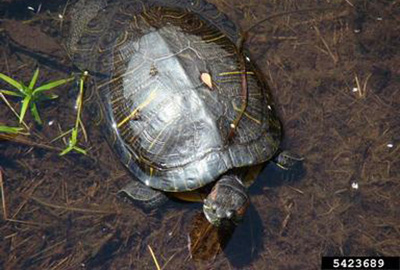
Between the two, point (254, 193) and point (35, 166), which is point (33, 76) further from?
point (254, 193)

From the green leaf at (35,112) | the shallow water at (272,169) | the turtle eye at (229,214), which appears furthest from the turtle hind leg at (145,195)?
the green leaf at (35,112)

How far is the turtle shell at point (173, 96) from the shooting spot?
3951 millimetres

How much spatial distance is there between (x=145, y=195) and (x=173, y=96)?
35.0 inches

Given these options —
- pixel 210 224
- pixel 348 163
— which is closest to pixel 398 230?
pixel 348 163

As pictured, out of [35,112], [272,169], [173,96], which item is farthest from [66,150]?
[272,169]

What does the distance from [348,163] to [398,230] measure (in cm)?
71

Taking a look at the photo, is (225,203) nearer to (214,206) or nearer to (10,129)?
(214,206)

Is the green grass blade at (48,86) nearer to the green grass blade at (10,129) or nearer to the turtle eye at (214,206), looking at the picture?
the green grass blade at (10,129)

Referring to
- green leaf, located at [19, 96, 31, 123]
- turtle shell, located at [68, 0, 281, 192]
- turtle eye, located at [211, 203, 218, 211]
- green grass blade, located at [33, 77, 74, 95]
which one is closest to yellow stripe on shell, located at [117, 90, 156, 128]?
turtle shell, located at [68, 0, 281, 192]

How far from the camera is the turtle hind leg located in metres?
4.27

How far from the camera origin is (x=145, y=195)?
427 centimetres

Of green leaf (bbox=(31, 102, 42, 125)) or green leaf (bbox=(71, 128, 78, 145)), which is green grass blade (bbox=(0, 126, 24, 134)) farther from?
green leaf (bbox=(71, 128, 78, 145))

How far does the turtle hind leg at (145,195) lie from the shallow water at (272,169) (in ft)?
0.38

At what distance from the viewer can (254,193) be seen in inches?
176
